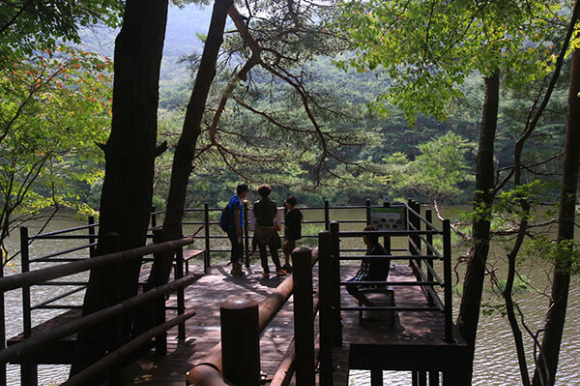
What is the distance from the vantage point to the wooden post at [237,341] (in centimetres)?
118

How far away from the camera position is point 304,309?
2.20 meters

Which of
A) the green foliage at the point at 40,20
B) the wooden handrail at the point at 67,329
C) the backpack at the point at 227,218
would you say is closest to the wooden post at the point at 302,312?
the wooden handrail at the point at 67,329

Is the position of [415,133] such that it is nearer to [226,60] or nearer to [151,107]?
[226,60]

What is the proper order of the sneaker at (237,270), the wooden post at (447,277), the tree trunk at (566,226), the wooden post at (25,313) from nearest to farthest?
the wooden post at (447,277), the wooden post at (25,313), the sneaker at (237,270), the tree trunk at (566,226)

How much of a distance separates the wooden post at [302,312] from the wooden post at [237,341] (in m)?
0.96

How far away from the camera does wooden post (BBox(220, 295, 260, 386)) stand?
118 cm

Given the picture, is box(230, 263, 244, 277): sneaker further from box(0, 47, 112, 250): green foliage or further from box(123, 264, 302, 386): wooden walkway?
box(0, 47, 112, 250): green foliage

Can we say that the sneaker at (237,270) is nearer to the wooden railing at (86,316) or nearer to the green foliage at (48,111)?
the green foliage at (48,111)

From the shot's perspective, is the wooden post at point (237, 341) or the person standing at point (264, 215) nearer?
the wooden post at point (237, 341)

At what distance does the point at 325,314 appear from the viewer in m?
2.95

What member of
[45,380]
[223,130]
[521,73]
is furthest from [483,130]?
[45,380]

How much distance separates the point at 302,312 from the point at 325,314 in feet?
2.62

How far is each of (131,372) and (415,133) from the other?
41.8 m

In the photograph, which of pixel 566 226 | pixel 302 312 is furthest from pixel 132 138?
pixel 566 226
